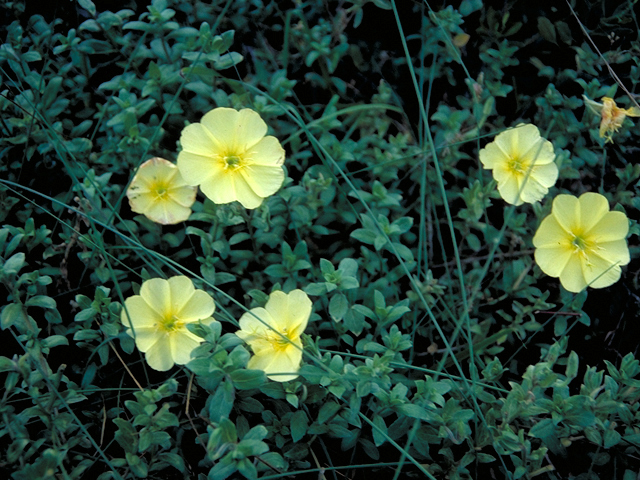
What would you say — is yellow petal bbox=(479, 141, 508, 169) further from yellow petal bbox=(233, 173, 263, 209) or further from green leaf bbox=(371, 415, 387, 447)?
green leaf bbox=(371, 415, 387, 447)

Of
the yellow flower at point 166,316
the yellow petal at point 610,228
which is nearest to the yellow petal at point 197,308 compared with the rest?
the yellow flower at point 166,316

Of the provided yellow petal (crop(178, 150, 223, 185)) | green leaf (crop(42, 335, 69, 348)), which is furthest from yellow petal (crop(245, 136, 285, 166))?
green leaf (crop(42, 335, 69, 348))

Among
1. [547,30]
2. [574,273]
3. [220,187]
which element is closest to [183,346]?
[220,187]

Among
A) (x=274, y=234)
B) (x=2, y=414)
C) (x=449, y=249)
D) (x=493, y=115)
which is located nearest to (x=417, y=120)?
(x=493, y=115)

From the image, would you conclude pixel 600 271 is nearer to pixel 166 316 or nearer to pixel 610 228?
pixel 610 228

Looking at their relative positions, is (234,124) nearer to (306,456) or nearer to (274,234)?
(274,234)

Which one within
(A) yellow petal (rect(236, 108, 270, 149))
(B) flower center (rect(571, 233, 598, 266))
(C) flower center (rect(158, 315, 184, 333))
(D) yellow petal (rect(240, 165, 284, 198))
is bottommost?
(C) flower center (rect(158, 315, 184, 333))
